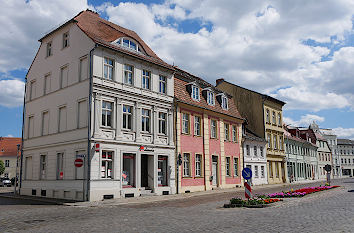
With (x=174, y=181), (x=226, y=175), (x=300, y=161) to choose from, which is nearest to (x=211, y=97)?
(x=226, y=175)

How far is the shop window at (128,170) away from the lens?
2339 cm

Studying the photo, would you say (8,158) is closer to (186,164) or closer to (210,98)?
(210,98)

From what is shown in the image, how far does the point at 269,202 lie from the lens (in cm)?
1597

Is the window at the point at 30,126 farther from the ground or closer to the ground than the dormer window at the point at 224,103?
closer to the ground

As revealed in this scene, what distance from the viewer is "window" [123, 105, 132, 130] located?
23641 millimetres

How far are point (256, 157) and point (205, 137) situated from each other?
11371 millimetres

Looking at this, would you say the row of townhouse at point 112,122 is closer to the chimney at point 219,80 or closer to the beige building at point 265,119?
the beige building at point 265,119

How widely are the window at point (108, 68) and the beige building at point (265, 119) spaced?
76.8 ft

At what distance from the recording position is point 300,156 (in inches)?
2170

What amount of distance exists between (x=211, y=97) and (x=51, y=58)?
15.0 metres

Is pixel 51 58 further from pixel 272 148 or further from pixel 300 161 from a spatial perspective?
pixel 300 161

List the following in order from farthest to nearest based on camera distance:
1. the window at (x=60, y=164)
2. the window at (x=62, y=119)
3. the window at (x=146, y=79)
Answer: the window at (x=146, y=79) → the window at (x=62, y=119) → the window at (x=60, y=164)

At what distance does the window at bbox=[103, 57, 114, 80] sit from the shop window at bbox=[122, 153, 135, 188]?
18.1 feet

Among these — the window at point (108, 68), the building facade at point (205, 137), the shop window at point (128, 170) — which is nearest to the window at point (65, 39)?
the window at point (108, 68)
